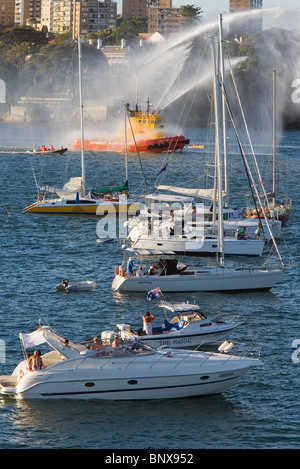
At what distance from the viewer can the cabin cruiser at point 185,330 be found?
39.9 meters

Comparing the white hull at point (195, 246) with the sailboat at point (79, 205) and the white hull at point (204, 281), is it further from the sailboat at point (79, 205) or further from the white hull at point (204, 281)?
the sailboat at point (79, 205)

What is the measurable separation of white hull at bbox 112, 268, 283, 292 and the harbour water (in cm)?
47

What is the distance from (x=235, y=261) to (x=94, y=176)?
2142 inches

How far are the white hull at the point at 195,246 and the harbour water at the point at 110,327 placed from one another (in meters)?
0.93

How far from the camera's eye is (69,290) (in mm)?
52500

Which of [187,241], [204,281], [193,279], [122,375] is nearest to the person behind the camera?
[122,375]

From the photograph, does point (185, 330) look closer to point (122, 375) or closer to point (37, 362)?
point (122, 375)

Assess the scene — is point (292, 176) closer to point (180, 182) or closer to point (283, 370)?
point (180, 182)

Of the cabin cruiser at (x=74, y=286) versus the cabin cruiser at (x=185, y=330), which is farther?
the cabin cruiser at (x=74, y=286)

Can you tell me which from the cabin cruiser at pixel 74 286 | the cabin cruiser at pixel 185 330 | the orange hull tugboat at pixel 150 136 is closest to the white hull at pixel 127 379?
the cabin cruiser at pixel 185 330

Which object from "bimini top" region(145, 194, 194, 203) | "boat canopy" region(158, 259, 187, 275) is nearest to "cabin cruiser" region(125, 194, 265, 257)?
"bimini top" region(145, 194, 194, 203)

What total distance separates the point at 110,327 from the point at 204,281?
26.2 feet

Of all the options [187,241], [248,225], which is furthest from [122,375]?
[248,225]

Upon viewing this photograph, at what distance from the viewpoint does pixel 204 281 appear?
51.2 metres
